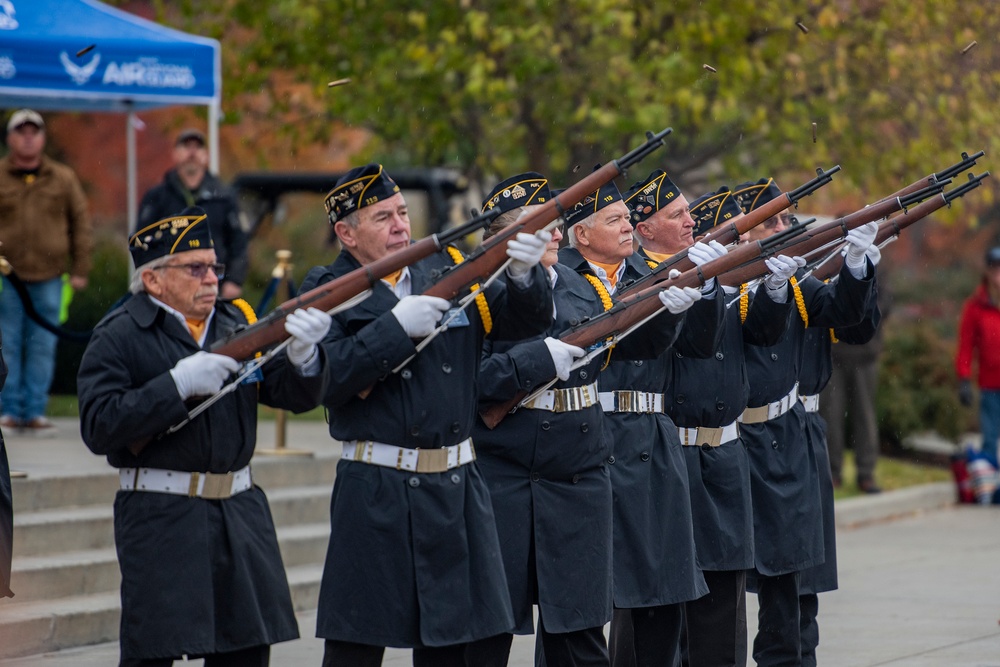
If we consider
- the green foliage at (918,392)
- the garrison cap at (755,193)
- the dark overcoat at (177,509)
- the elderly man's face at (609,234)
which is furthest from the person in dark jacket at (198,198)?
the green foliage at (918,392)

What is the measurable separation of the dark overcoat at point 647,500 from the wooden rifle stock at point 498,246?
37.5 inches

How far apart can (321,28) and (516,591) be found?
9407 millimetres

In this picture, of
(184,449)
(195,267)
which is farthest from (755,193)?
(184,449)

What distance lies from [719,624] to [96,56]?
6.52 m

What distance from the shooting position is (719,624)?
6.84 metres

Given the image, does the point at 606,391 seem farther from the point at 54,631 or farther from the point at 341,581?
the point at 54,631

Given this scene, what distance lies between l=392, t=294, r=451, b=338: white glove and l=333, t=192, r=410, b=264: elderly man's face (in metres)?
0.33

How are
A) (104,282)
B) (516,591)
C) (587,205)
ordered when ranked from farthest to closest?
(104,282) < (587,205) < (516,591)

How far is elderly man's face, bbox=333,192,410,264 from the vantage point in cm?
552

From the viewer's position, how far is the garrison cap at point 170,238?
5.40 meters

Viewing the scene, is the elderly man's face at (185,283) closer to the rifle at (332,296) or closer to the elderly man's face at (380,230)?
the rifle at (332,296)

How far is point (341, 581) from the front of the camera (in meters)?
5.36

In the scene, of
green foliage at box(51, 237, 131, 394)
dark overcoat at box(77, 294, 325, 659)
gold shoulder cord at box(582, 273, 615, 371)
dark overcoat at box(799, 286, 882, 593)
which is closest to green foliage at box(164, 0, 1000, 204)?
green foliage at box(51, 237, 131, 394)

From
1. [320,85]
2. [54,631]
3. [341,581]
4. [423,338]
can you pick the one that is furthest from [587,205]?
[320,85]
